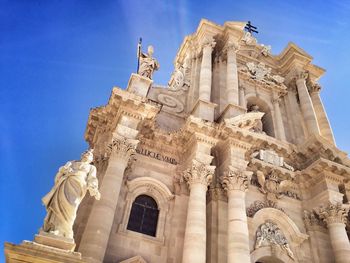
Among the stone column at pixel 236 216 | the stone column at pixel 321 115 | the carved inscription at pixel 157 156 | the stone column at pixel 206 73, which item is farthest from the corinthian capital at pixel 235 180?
the stone column at pixel 321 115

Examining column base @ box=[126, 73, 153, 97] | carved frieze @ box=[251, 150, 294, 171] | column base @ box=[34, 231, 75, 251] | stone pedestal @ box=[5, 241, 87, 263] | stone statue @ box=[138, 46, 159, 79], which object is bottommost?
stone pedestal @ box=[5, 241, 87, 263]

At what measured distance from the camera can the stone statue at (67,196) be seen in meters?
8.78

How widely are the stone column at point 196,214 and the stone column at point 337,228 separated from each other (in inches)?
239

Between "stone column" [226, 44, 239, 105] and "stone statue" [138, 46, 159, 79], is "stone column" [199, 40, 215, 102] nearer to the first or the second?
"stone column" [226, 44, 239, 105]

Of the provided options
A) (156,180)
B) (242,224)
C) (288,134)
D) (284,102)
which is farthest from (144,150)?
(284,102)

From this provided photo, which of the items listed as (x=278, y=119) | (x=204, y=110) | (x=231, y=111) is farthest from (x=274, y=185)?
(x=278, y=119)

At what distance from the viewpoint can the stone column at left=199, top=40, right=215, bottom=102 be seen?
19516 millimetres

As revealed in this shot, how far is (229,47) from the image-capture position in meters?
23.6

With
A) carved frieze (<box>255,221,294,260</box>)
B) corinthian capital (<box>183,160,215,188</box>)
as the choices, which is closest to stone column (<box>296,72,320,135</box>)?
carved frieze (<box>255,221,294,260</box>)

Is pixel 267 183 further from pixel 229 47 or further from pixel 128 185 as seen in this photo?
pixel 229 47

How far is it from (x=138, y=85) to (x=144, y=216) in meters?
6.11

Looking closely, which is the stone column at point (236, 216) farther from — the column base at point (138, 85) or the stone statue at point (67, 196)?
the stone statue at point (67, 196)

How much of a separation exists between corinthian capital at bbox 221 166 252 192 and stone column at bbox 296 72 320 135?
7.87 m

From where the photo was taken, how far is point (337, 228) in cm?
1616
